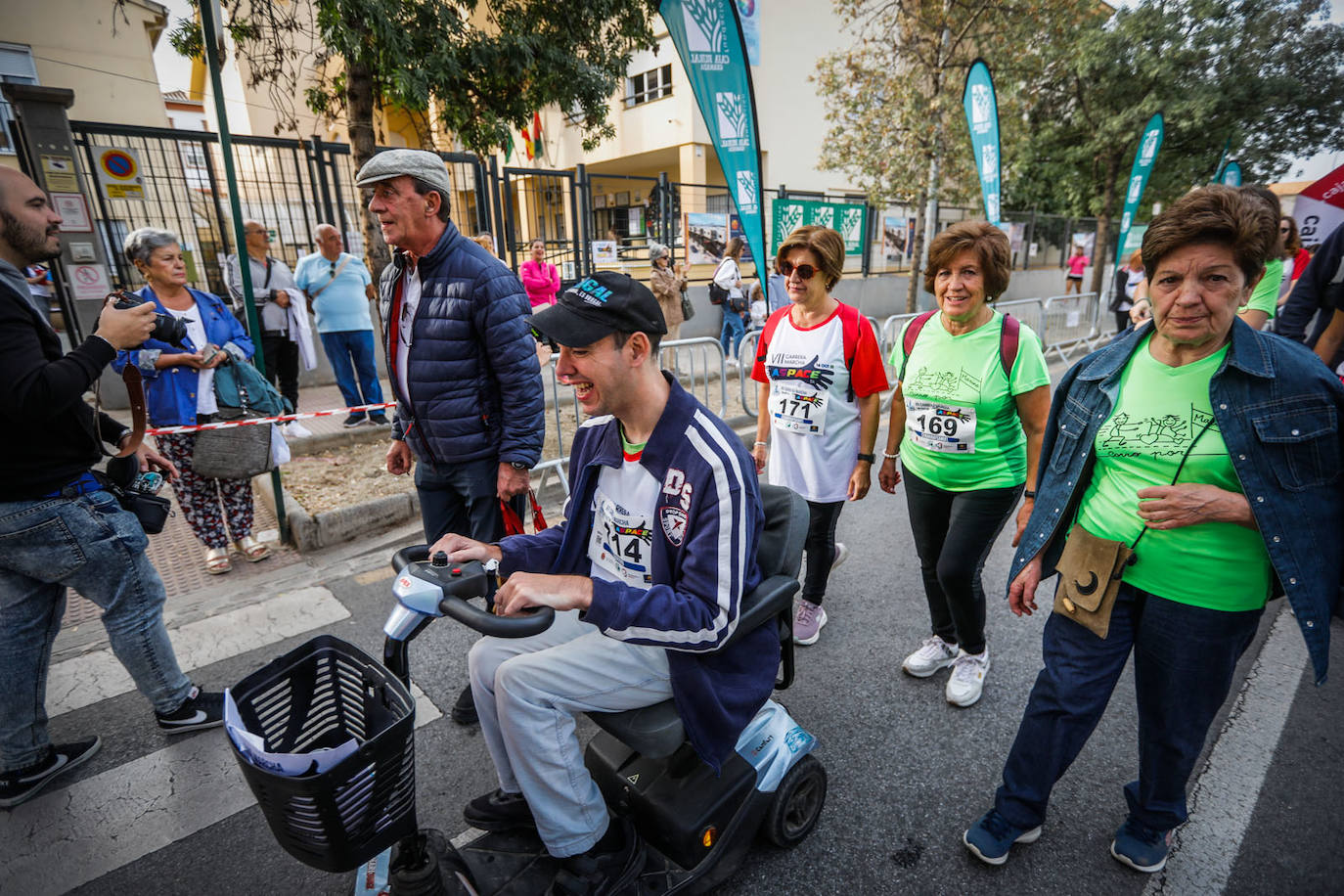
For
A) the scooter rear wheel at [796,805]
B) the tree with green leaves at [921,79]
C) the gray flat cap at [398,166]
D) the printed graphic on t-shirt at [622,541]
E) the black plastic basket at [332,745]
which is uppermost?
the tree with green leaves at [921,79]

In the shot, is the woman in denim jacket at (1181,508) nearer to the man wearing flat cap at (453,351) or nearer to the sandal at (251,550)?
the man wearing flat cap at (453,351)

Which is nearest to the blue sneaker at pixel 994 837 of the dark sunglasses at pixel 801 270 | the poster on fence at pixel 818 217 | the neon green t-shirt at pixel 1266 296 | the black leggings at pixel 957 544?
the black leggings at pixel 957 544

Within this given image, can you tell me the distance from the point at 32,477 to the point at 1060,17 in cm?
1493

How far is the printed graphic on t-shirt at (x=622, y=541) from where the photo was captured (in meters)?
1.91

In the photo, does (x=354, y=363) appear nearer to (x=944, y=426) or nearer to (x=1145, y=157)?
(x=944, y=426)

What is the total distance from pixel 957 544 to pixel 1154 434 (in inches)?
38.5

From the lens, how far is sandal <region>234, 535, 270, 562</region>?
4391 millimetres

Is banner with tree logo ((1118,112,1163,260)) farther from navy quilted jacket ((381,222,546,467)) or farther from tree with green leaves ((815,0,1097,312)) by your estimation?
navy quilted jacket ((381,222,546,467))

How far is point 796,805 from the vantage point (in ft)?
7.16

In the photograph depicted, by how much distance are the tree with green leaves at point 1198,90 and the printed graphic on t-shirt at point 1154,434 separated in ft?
58.7

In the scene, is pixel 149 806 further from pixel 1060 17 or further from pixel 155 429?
pixel 1060 17

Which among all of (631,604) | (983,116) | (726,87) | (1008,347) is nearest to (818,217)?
(983,116)

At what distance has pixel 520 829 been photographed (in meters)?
2.01

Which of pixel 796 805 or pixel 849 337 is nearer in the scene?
pixel 796 805
